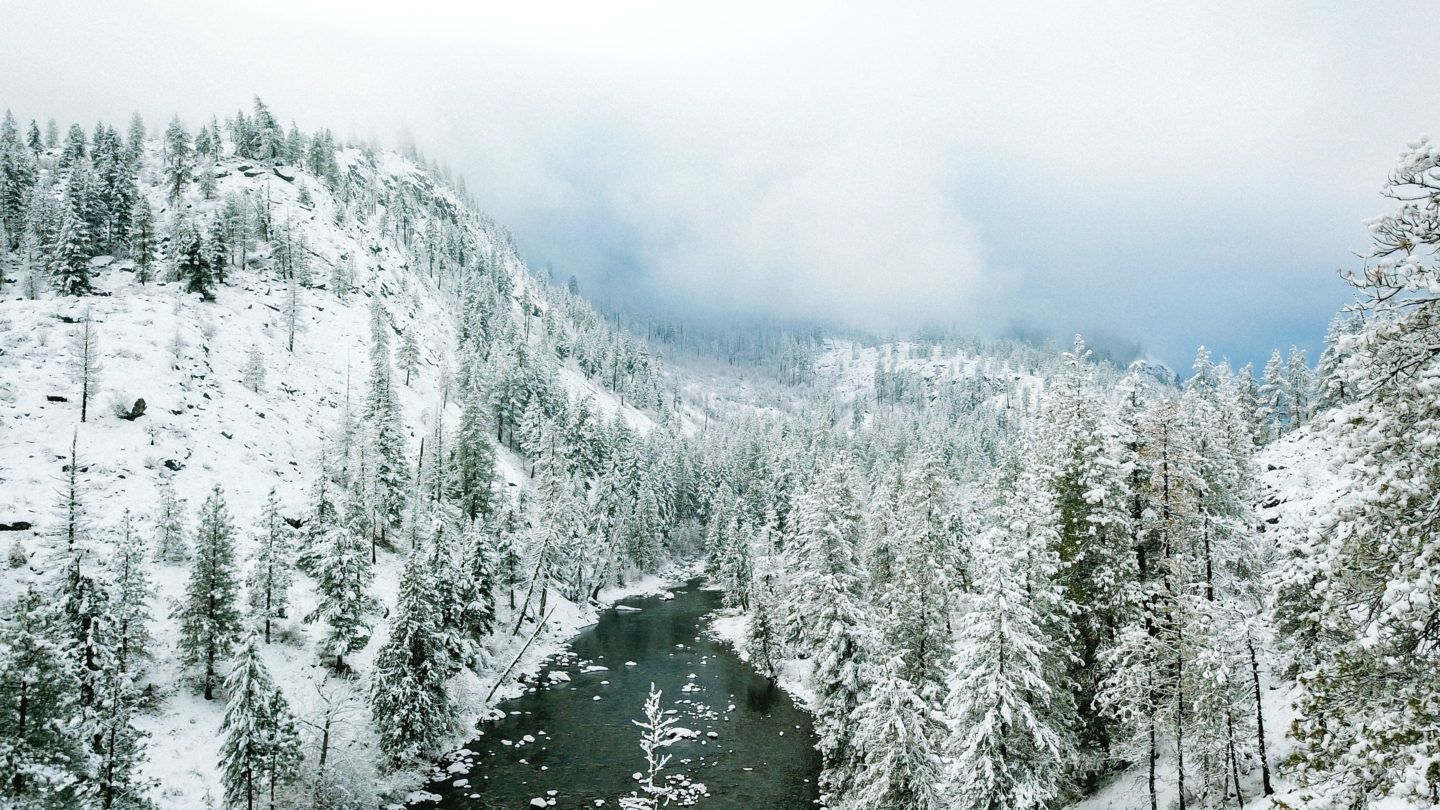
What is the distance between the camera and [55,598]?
29938 mm

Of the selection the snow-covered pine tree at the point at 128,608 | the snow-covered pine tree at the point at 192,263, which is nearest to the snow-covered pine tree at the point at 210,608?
the snow-covered pine tree at the point at 128,608

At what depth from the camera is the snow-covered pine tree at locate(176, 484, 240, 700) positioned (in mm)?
35125

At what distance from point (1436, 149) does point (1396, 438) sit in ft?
12.2

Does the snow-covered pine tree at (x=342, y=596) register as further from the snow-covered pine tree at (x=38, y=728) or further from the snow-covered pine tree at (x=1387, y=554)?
the snow-covered pine tree at (x=1387, y=554)

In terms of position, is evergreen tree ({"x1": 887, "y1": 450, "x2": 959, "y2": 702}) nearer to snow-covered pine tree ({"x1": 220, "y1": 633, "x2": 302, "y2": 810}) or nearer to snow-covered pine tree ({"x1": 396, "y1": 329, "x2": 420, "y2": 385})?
snow-covered pine tree ({"x1": 220, "y1": 633, "x2": 302, "y2": 810})

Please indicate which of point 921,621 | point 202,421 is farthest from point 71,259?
point 921,621

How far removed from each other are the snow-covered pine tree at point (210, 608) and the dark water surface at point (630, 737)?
14.9 meters

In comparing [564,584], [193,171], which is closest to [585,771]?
[564,584]

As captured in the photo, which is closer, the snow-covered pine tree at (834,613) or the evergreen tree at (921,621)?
the snow-covered pine tree at (834,613)

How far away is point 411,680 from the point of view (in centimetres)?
3422

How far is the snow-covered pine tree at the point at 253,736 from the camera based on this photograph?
26.6 m

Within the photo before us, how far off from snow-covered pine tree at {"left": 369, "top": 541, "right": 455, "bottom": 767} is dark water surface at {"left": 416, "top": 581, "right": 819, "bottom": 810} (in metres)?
2.82

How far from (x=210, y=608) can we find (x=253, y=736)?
42.6ft

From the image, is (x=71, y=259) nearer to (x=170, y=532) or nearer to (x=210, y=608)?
(x=170, y=532)
